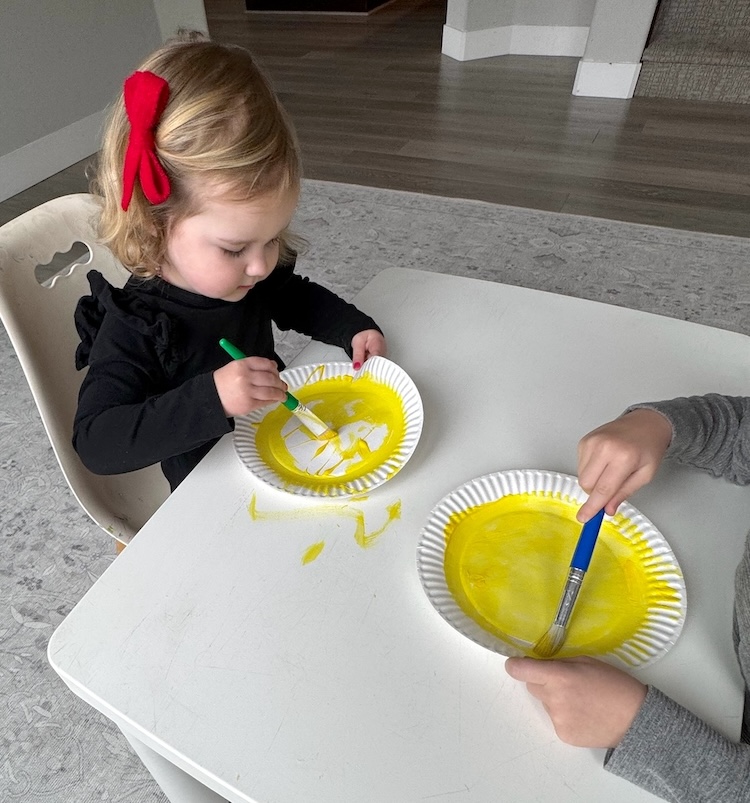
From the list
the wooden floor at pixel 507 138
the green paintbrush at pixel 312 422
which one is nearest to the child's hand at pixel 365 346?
the green paintbrush at pixel 312 422

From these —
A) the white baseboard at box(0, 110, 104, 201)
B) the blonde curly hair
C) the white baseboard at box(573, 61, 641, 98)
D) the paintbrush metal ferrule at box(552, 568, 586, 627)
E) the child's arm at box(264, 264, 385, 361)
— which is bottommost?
the white baseboard at box(0, 110, 104, 201)

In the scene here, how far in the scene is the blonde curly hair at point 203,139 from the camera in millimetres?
608

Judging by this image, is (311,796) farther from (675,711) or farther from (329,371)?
(329,371)

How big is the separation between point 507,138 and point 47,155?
6.26 feet

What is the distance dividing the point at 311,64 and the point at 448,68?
31.4 inches

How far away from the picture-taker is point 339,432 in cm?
67

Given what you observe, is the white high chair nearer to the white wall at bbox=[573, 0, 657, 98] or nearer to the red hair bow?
the red hair bow

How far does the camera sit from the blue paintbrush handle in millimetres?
491

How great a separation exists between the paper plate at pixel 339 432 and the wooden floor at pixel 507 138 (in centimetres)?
170

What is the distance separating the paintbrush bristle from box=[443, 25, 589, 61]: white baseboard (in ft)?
11.9

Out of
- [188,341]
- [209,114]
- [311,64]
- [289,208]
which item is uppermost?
[209,114]

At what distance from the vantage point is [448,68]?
3.43 m

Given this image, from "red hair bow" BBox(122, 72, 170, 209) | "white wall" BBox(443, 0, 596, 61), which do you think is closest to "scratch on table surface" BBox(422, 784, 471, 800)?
"red hair bow" BBox(122, 72, 170, 209)

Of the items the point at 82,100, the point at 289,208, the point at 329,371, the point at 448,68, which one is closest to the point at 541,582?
the point at 329,371
